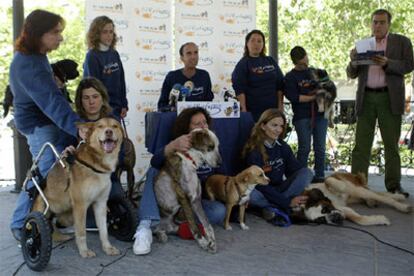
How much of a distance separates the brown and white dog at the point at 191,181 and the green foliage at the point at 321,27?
33.6 ft

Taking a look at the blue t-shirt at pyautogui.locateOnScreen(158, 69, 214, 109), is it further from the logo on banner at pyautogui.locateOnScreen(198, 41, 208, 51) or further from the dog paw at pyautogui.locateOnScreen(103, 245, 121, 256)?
the dog paw at pyautogui.locateOnScreen(103, 245, 121, 256)

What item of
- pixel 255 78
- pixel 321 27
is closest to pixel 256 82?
pixel 255 78

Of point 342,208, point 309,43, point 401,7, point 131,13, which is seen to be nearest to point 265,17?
point 309,43

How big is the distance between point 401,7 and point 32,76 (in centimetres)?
1107

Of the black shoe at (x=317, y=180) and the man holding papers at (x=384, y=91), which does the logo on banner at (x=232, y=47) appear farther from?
the black shoe at (x=317, y=180)

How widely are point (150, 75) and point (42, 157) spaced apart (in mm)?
3240

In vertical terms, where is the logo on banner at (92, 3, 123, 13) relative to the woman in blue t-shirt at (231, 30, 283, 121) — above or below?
above

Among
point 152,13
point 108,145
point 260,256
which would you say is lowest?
point 260,256

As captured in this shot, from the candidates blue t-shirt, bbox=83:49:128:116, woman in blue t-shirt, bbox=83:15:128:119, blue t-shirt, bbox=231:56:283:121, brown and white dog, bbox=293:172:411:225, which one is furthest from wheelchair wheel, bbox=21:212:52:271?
blue t-shirt, bbox=231:56:283:121

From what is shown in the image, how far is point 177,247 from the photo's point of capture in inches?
145

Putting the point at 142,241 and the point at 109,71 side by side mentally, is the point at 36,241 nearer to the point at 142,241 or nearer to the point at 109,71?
the point at 142,241

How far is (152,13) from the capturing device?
6.49m

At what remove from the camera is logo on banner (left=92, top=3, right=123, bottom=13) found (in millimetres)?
6117

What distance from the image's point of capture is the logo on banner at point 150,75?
648cm
